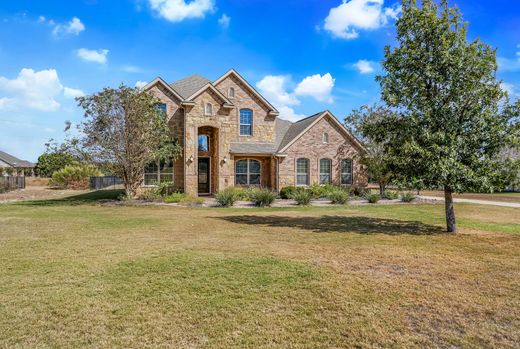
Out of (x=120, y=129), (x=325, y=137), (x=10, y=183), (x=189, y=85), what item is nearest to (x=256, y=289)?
(x=120, y=129)

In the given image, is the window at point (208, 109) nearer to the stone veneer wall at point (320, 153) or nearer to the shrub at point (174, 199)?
the stone veneer wall at point (320, 153)

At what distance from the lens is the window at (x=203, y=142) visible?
84.3ft

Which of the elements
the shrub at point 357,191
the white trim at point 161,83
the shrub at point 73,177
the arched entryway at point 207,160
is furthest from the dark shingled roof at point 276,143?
the shrub at point 73,177

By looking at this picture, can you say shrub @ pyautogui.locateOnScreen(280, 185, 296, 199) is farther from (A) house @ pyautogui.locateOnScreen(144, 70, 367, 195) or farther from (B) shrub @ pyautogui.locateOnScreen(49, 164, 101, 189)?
(B) shrub @ pyautogui.locateOnScreen(49, 164, 101, 189)

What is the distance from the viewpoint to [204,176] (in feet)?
86.0

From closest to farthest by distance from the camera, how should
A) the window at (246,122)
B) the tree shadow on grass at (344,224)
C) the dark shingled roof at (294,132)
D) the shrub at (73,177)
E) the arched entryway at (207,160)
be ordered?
the tree shadow on grass at (344,224) < the arched entryway at (207,160) < the dark shingled roof at (294,132) < the window at (246,122) < the shrub at (73,177)

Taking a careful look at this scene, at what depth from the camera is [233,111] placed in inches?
1035

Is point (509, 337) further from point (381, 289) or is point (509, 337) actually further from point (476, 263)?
point (476, 263)

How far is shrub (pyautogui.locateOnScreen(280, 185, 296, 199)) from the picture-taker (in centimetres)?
2330

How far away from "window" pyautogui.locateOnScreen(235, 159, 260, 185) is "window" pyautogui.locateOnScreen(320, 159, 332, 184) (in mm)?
4942

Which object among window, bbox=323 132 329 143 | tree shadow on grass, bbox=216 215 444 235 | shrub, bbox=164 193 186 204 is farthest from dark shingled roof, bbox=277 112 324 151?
tree shadow on grass, bbox=216 215 444 235

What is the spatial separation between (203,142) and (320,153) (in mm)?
9075

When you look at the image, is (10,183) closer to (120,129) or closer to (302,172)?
(120,129)

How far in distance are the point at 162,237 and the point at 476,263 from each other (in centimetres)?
790
